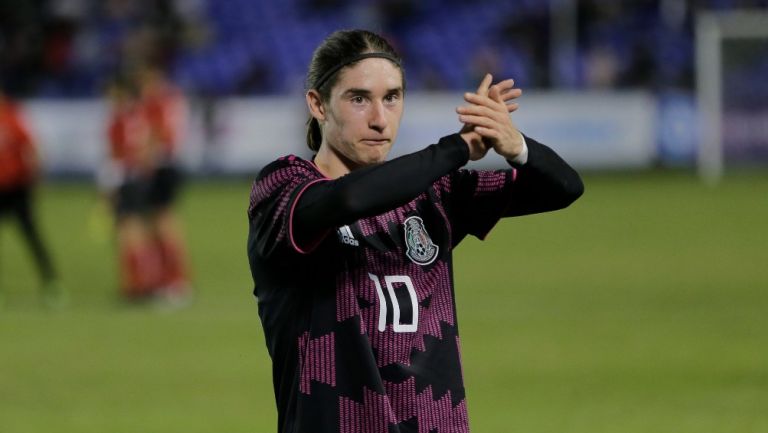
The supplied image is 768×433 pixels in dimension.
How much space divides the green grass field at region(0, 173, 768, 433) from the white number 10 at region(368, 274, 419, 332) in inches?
186

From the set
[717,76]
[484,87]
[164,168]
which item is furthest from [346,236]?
[717,76]

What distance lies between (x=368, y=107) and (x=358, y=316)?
55 cm

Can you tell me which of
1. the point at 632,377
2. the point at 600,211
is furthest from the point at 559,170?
the point at 600,211

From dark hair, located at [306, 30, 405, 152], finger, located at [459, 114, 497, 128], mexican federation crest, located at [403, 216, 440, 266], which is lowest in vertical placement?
mexican federation crest, located at [403, 216, 440, 266]

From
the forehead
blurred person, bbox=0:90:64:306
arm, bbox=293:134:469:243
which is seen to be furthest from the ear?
blurred person, bbox=0:90:64:306

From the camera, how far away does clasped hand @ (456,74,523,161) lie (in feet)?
12.3

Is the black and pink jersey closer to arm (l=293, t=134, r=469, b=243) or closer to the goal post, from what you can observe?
arm (l=293, t=134, r=469, b=243)

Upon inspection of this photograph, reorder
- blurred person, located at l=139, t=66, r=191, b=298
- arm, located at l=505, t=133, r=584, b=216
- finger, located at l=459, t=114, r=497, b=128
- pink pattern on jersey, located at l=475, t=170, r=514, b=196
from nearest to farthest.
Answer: finger, located at l=459, t=114, r=497, b=128 → arm, located at l=505, t=133, r=584, b=216 → pink pattern on jersey, located at l=475, t=170, r=514, b=196 → blurred person, located at l=139, t=66, r=191, b=298

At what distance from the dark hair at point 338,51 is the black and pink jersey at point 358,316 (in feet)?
0.75

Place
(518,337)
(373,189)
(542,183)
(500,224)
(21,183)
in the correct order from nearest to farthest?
(373,189), (542,183), (518,337), (21,183), (500,224)

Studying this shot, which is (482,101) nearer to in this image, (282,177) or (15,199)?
(282,177)

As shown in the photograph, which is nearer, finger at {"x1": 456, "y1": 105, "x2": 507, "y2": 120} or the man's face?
finger at {"x1": 456, "y1": 105, "x2": 507, "y2": 120}

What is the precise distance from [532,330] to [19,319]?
479cm

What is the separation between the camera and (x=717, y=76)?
27.2 meters
